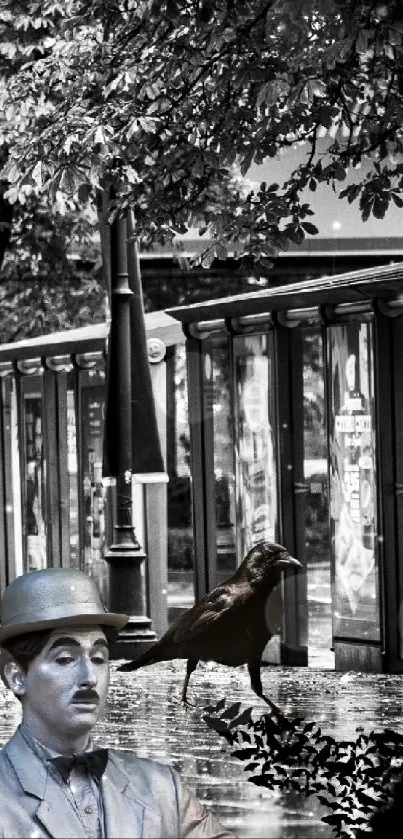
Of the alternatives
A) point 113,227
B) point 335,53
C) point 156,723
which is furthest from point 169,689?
point 335,53

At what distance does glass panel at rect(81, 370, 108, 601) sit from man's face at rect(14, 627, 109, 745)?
15.3 m

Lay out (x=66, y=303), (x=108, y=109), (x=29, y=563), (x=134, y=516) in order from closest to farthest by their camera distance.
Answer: (x=108, y=109)
(x=134, y=516)
(x=29, y=563)
(x=66, y=303)

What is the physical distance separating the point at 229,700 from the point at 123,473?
7.09 m

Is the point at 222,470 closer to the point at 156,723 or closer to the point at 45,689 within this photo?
the point at 156,723

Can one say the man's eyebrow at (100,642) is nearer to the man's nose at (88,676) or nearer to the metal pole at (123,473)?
the man's nose at (88,676)

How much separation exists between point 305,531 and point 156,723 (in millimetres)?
3544

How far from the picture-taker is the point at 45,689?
3.88 m

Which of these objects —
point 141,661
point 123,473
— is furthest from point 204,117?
point 123,473

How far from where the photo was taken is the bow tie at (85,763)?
3.68 m

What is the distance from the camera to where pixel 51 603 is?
379 centimetres

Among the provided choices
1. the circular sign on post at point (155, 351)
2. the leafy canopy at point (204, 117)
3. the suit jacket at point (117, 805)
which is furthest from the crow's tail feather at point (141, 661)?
the suit jacket at point (117, 805)

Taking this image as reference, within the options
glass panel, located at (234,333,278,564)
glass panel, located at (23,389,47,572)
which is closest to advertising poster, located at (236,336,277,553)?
glass panel, located at (234,333,278,564)

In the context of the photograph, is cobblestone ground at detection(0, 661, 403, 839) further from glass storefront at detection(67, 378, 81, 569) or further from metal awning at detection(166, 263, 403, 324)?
glass storefront at detection(67, 378, 81, 569)

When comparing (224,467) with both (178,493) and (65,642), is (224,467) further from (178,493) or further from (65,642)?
(65,642)
